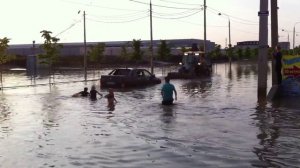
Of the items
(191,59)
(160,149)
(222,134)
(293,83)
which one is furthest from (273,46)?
(191,59)

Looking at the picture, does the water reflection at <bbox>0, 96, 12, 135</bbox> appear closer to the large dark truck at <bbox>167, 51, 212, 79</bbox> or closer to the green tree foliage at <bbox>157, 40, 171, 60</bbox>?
the large dark truck at <bbox>167, 51, 212, 79</bbox>

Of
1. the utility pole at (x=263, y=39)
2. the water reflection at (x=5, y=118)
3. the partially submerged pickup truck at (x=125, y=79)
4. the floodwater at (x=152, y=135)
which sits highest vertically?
the utility pole at (x=263, y=39)

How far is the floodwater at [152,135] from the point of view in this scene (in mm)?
9289

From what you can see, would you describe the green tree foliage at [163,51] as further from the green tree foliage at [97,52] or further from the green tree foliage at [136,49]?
the green tree foliage at [97,52]

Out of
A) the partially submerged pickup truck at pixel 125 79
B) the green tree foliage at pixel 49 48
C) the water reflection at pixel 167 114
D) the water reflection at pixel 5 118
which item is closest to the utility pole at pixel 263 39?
the water reflection at pixel 167 114

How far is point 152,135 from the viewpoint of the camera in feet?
40.2

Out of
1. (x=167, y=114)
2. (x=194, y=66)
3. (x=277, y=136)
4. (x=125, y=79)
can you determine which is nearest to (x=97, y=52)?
(x=194, y=66)

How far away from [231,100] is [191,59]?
24.3 m

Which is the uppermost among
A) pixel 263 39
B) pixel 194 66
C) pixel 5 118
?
pixel 263 39

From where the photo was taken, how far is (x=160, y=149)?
33.9ft

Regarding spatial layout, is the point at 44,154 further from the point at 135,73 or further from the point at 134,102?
the point at 135,73

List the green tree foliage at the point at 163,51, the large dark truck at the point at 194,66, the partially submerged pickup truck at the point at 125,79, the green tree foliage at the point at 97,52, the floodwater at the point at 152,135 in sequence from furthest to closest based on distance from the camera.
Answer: the green tree foliage at the point at 163,51 → the green tree foliage at the point at 97,52 → the large dark truck at the point at 194,66 → the partially submerged pickup truck at the point at 125,79 → the floodwater at the point at 152,135

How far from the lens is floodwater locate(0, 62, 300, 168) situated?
9289mm

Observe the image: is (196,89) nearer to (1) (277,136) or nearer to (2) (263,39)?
(2) (263,39)
